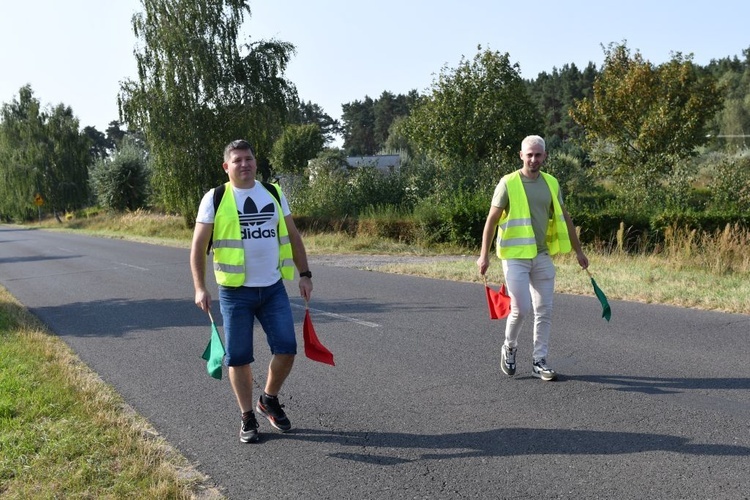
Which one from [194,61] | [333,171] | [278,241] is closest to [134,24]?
[194,61]

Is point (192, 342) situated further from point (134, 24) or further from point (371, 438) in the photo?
point (134, 24)

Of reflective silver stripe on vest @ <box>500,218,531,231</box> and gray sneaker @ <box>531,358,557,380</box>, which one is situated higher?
reflective silver stripe on vest @ <box>500,218,531,231</box>

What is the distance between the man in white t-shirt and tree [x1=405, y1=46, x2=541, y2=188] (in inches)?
1071

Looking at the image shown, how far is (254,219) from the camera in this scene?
4.58 m

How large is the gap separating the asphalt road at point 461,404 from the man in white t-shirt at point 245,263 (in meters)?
0.56

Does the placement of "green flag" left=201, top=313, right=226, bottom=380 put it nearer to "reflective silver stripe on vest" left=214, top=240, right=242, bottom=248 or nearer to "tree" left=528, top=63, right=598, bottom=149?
"reflective silver stripe on vest" left=214, top=240, right=242, bottom=248

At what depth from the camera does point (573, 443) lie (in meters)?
4.38

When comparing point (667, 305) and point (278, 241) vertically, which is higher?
point (278, 241)

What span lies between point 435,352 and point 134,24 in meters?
29.4

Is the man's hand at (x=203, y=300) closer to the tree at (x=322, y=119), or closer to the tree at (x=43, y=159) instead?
the tree at (x=43, y=159)

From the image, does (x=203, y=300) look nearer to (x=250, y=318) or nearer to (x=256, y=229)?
(x=250, y=318)

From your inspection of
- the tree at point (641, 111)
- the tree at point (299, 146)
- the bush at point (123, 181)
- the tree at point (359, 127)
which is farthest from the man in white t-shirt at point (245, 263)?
the tree at point (359, 127)

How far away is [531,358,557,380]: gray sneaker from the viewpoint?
19.0ft

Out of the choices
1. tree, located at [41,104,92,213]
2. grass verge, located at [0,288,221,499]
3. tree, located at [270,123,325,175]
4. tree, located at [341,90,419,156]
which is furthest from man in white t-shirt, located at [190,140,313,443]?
tree, located at [341,90,419,156]
